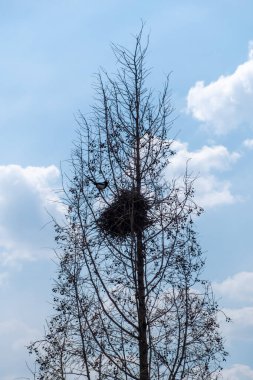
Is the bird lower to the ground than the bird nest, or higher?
higher

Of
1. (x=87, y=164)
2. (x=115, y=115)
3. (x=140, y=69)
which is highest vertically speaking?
(x=140, y=69)

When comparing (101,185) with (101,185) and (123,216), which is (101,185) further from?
(123,216)

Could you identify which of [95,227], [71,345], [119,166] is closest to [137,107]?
[119,166]

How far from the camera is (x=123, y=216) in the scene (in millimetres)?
12359

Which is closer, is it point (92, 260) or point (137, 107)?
point (92, 260)

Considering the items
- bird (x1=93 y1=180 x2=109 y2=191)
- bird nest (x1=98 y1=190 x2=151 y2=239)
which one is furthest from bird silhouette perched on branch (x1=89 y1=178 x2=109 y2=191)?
bird nest (x1=98 y1=190 x2=151 y2=239)

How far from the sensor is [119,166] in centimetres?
1229

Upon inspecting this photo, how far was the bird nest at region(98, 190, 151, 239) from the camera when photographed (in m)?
12.3

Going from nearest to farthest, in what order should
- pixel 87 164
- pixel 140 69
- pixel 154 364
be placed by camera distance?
pixel 154 364 → pixel 87 164 → pixel 140 69

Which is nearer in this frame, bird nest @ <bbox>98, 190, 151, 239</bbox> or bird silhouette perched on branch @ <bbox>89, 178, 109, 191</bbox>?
bird silhouette perched on branch @ <bbox>89, 178, 109, 191</bbox>

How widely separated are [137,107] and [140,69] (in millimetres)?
769

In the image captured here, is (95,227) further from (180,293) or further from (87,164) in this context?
(180,293)

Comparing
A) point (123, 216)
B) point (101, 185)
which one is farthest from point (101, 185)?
point (123, 216)

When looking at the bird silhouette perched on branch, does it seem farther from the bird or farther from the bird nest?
the bird nest
